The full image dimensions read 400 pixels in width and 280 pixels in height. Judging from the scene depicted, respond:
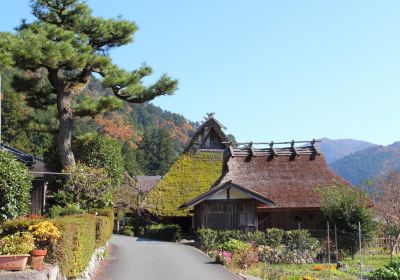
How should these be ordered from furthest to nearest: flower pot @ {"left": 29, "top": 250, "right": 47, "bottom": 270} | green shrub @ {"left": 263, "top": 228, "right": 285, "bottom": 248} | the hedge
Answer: green shrub @ {"left": 263, "top": 228, "right": 285, "bottom": 248}, the hedge, flower pot @ {"left": 29, "top": 250, "right": 47, "bottom": 270}

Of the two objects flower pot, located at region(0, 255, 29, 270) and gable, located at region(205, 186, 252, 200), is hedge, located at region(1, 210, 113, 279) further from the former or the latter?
gable, located at region(205, 186, 252, 200)

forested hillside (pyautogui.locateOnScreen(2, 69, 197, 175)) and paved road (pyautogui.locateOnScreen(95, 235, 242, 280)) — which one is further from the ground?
forested hillside (pyautogui.locateOnScreen(2, 69, 197, 175))

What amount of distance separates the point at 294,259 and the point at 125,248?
26.0ft

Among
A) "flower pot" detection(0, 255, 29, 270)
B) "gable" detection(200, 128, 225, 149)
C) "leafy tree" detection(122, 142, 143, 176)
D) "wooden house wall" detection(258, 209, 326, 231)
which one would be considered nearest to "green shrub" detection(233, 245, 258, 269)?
"wooden house wall" detection(258, 209, 326, 231)

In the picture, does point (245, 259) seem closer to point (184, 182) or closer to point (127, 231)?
point (184, 182)

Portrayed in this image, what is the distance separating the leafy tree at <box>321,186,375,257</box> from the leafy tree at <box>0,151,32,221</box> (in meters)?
14.5

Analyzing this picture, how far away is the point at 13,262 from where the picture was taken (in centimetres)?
1068

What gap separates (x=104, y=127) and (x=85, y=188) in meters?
64.1

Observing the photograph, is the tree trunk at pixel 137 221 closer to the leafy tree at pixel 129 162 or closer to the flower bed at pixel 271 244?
the flower bed at pixel 271 244

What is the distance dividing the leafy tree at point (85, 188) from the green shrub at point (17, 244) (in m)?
15.5

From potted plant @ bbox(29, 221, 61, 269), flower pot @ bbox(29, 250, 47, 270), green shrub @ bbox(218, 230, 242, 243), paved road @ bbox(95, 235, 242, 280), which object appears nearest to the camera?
flower pot @ bbox(29, 250, 47, 270)

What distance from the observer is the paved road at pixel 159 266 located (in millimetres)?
17000

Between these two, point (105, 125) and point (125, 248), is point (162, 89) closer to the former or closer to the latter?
point (125, 248)

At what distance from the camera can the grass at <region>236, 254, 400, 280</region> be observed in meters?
17.4
